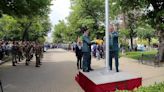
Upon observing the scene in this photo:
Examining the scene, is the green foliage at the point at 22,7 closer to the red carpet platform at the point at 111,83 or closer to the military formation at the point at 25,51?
the military formation at the point at 25,51

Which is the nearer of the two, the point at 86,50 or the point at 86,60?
the point at 86,50

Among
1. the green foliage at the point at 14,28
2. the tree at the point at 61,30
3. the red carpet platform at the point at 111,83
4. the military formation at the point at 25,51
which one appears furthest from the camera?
the tree at the point at 61,30

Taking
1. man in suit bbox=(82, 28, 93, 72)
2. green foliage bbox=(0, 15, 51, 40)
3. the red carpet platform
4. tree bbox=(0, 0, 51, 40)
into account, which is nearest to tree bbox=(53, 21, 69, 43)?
green foliage bbox=(0, 15, 51, 40)

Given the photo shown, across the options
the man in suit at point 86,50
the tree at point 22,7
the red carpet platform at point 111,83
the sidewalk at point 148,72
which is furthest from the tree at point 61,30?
the red carpet platform at point 111,83

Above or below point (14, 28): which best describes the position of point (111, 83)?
below

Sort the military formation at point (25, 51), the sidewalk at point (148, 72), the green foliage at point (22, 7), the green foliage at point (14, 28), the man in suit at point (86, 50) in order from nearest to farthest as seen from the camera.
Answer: the man in suit at point (86, 50) < the sidewalk at point (148, 72) < the green foliage at point (22, 7) < the military formation at point (25, 51) < the green foliage at point (14, 28)

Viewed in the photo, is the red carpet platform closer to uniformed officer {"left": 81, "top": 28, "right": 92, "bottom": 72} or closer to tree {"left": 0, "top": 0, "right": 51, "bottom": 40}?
uniformed officer {"left": 81, "top": 28, "right": 92, "bottom": 72}

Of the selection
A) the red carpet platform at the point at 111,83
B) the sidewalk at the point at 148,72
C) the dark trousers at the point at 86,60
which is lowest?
the sidewalk at the point at 148,72

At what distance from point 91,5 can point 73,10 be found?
15.4 ft

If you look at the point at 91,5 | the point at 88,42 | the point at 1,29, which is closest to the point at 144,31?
the point at 91,5

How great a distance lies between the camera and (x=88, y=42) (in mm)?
16203

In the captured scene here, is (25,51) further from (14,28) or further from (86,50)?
(14,28)

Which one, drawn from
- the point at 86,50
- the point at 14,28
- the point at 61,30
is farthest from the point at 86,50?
the point at 61,30

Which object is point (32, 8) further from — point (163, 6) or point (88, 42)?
point (88, 42)
